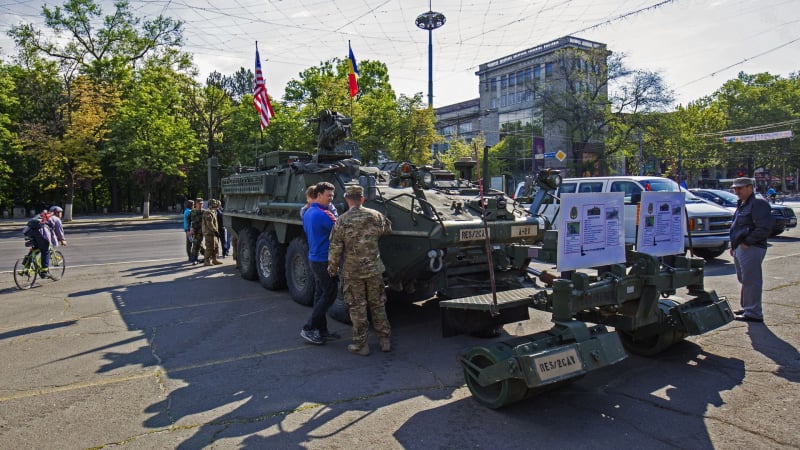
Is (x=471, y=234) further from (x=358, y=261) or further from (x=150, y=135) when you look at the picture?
(x=150, y=135)

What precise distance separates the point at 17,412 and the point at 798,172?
85917 millimetres

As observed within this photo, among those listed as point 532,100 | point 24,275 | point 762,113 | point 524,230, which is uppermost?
point 532,100

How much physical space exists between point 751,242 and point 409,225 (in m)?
4.27

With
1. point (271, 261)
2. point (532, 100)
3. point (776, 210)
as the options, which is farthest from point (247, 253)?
point (532, 100)

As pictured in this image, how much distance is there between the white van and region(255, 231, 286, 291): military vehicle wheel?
5.59m

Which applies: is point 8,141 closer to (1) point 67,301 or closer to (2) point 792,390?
(1) point 67,301

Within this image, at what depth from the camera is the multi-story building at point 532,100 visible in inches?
1587

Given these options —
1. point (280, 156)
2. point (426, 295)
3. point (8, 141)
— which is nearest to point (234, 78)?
point (8, 141)

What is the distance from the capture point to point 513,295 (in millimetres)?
5332

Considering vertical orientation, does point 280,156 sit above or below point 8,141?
below

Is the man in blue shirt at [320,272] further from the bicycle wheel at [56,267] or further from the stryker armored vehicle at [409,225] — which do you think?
the bicycle wheel at [56,267]

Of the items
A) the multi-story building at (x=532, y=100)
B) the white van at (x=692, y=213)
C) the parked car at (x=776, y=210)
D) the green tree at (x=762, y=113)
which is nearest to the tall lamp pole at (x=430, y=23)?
the multi-story building at (x=532, y=100)

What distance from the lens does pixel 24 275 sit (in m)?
10.1

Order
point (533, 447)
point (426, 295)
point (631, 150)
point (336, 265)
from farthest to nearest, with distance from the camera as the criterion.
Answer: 1. point (631, 150)
2. point (426, 295)
3. point (336, 265)
4. point (533, 447)
